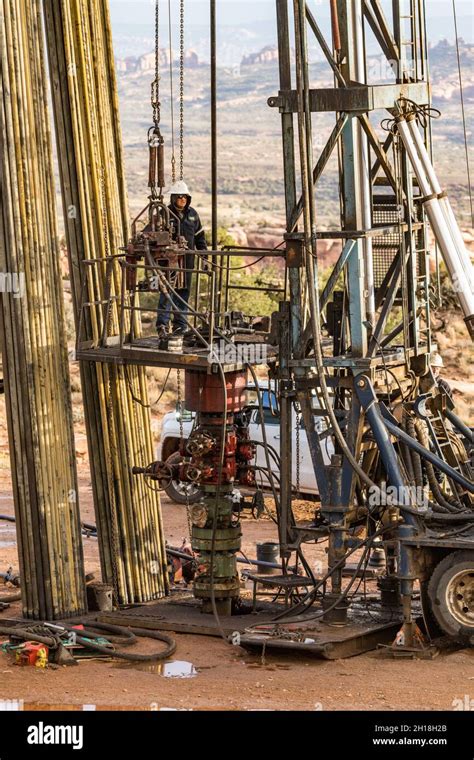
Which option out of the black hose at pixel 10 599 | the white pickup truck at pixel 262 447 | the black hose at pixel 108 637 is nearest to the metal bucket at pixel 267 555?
the black hose at pixel 10 599

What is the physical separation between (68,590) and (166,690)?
120 inches

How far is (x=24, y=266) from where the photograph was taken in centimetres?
1569

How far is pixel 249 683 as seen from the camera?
44.7ft

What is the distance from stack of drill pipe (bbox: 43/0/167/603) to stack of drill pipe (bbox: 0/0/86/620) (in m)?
0.49

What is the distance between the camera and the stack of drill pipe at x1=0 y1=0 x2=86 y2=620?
15.6 metres

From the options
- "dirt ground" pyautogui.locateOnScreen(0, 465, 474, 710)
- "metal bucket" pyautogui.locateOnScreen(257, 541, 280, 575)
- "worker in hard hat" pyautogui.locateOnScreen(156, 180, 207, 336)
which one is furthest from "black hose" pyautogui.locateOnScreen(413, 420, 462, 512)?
"metal bucket" pyautogui.locateOnScreen(257, 541, 280, 575)

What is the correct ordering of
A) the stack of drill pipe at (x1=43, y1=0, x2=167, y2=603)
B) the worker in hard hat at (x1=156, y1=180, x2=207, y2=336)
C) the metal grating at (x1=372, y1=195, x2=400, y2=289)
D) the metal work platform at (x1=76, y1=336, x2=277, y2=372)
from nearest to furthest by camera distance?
the metal work platform at (x1=76, y1=336, x2=277, y2=372), the metal grating at (x1=372, y1=195, x2=400, y2=289), the stack of drill pipe at (x1=43, y1=0, x2=167, y2=603), the worker in hard hat at (x1=156, y1=180, x2=207, y2=336)

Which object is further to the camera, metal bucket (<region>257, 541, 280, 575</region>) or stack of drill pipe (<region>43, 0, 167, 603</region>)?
metal bucket (<region>257, 541, 280, 575</region>)

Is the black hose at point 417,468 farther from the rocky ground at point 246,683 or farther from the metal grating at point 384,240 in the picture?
the metal grating at point 384,240

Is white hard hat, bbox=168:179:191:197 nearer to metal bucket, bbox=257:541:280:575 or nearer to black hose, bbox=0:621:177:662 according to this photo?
metal bucket, bbox=257:541:280:575

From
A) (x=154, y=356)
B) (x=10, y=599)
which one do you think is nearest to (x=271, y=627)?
(x=154, y=356)

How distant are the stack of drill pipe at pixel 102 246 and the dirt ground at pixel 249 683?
1.93 metres

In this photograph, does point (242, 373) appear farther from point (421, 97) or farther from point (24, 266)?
point (421, 97)

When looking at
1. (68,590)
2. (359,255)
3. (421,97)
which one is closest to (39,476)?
(68,590)
